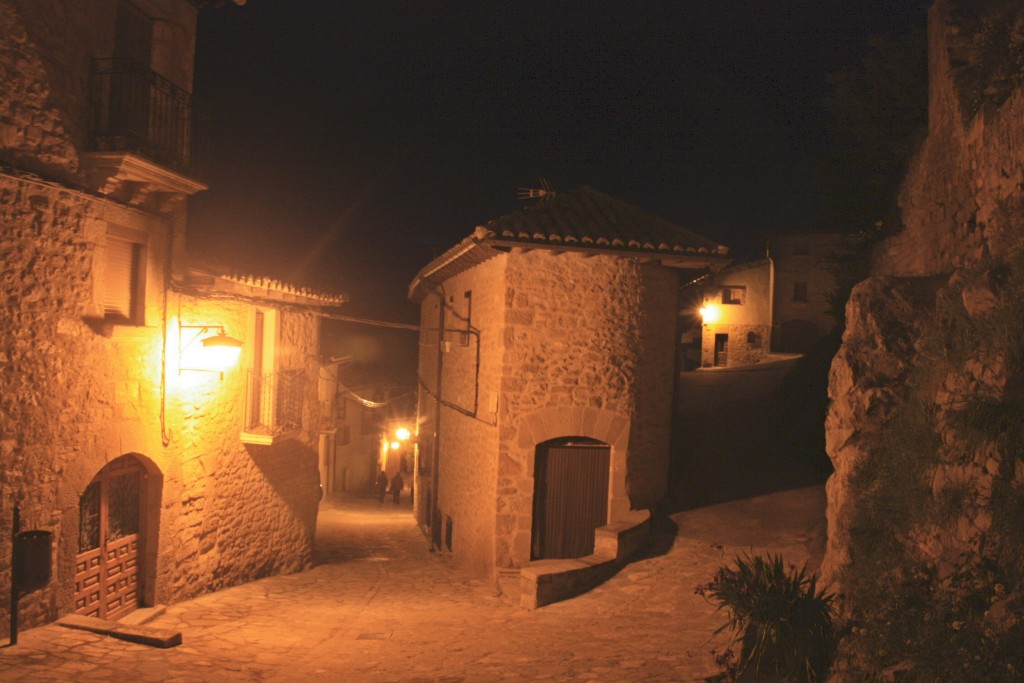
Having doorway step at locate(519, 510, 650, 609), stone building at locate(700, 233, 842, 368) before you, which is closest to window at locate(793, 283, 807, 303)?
stone building at locate(700, 233, 842, 368)

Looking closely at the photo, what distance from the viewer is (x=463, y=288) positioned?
14.2 meters

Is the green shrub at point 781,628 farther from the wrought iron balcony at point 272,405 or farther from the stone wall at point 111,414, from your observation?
the wrought iron balcony at point 272,405

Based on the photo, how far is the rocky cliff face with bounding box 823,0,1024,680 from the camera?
455 centimetres

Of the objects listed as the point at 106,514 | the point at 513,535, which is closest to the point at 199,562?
the point at 106,514

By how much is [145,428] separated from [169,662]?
332cm

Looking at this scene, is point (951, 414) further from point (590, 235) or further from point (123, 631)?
point (123, 631)

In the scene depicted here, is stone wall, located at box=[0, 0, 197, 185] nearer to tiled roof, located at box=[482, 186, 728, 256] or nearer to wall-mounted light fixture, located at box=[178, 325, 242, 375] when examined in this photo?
wall-mounted light fixture, located at box=[178, 325, 242, 375]

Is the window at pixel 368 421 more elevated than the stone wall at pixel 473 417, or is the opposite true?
the stone wall at pixel 473 417

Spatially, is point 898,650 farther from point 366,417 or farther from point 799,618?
point 366,417

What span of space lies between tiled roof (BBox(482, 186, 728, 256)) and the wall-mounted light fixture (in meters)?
3.95

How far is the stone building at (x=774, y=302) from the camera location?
33.5 meters

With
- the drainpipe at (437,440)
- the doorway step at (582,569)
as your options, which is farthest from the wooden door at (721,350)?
the doorway step at (582,569)

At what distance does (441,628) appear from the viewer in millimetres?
9281

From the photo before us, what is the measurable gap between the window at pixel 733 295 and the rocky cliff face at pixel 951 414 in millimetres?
26852
